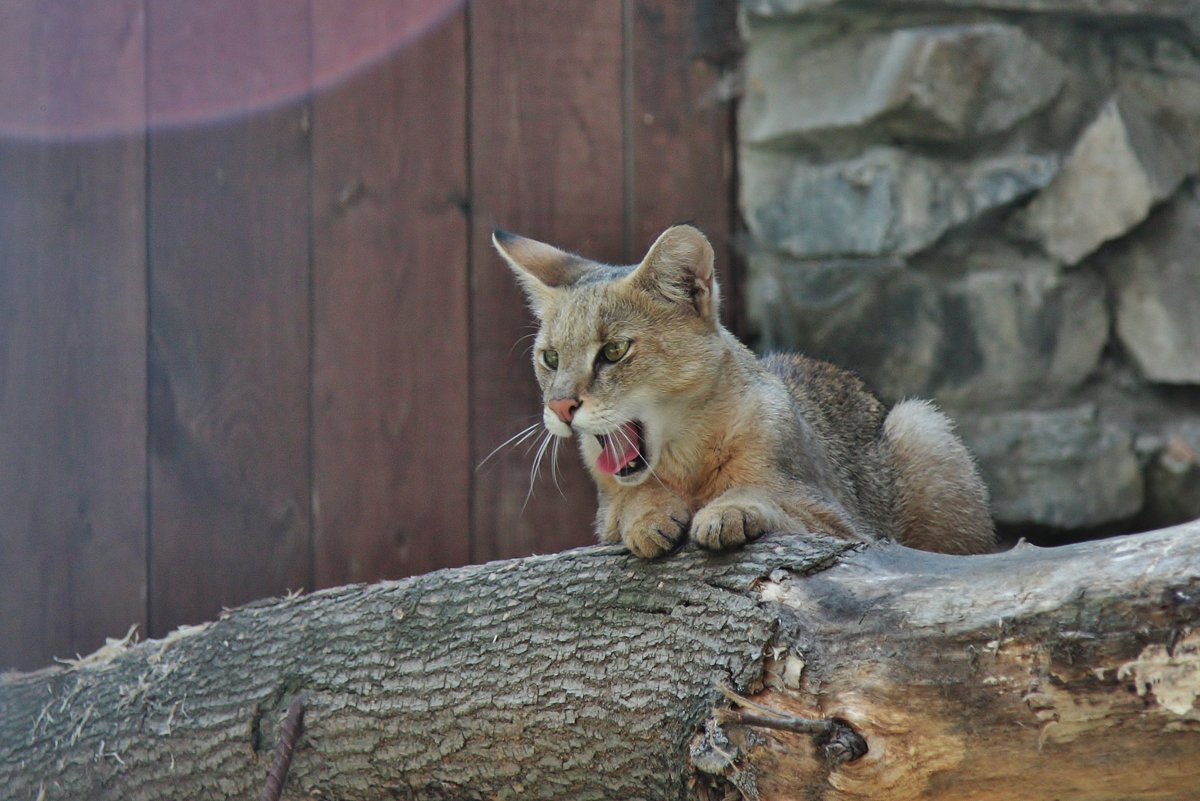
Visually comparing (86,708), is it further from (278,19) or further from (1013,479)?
(1013,479)

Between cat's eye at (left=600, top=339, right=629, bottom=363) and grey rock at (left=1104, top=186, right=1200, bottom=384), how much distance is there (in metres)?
2.12

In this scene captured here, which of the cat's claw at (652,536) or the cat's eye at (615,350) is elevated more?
the cat's eye at (615,350)

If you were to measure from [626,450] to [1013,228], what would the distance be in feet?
6.50

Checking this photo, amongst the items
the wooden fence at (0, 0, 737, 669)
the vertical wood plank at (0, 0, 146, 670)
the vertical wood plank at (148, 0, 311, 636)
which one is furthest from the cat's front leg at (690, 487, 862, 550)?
the vertical wood plank at (0, 0, 146, 670)

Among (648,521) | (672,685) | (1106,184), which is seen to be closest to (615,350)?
(648,521)

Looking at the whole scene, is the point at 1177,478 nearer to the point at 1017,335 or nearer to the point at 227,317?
the point at 1017,335

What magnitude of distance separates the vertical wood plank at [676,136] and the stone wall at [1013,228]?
19 cm

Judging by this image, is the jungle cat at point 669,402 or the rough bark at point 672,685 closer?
the rough bark at point 672,685

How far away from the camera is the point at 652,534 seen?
8.60 ft

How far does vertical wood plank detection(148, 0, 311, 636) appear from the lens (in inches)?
164

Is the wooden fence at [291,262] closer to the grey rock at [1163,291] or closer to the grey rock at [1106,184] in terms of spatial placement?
the grey rock at [1106,184]

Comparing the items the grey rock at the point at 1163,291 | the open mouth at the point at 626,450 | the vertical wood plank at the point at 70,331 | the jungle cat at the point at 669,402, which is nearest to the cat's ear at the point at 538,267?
the jungle cat at the point at 669,402

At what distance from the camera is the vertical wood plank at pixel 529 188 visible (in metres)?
4.41

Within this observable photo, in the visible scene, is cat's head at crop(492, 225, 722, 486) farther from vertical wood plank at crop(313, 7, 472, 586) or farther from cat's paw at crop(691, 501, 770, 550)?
vertical wood plank at crop(313, 7, 472, 586)
